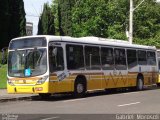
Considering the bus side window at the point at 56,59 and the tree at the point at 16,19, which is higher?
the tree at the point at 16,19

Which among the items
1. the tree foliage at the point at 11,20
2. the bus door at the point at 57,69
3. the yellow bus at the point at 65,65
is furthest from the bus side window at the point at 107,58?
the tree foliage at the point at 11,20

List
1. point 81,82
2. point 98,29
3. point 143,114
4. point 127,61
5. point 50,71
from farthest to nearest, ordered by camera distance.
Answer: point 98,29, point 127,61, point 81,82, point 50,71, point 143,114

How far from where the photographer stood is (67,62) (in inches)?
914

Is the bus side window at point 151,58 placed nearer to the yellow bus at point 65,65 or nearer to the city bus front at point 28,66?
the yellow bus at point 65,65

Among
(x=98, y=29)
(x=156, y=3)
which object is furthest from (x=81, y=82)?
(x=156, y=3)

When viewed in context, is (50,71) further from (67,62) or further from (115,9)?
(115,9)

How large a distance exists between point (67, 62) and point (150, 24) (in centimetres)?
4091

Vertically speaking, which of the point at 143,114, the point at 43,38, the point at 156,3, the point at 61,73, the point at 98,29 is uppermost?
the point at 156,3

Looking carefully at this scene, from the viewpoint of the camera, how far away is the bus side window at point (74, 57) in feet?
76.9

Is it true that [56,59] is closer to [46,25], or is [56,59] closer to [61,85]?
[61,85]

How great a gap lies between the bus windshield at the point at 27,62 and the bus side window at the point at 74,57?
1747 mm

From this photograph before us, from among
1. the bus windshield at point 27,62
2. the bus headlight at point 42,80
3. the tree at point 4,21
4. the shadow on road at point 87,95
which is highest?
the tree at point 4,21

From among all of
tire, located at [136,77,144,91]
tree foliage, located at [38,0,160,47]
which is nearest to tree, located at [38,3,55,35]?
tree foliage, located at [38,0,160,47]

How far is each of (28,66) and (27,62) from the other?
217mm
